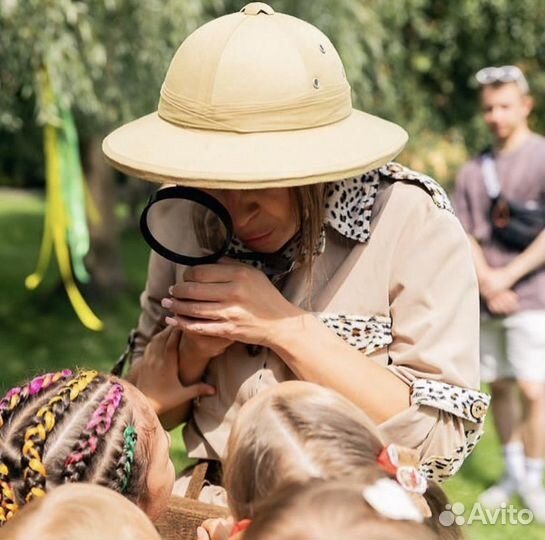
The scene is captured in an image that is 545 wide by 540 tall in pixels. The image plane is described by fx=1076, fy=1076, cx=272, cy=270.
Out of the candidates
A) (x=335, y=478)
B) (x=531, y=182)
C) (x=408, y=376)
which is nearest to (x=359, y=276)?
(x=408, y=376)

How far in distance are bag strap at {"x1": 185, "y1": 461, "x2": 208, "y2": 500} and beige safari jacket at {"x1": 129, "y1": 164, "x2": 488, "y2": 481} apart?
0.21ft

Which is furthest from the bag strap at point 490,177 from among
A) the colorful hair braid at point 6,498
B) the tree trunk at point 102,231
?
the tree trunk at point 102,231

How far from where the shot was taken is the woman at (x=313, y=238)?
1902 millimetres

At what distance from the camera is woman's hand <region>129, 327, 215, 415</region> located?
220 cm

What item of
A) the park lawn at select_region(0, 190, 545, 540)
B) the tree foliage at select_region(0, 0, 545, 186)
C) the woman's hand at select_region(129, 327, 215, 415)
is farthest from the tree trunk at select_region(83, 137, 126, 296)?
the woman's hand at select_region(129, 327, 215, 415)

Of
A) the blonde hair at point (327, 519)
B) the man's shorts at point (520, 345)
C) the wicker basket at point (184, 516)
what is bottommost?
the man's shorts at point (520, 345)

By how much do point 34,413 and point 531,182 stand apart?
325 centimetres

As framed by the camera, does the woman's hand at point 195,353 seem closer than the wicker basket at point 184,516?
No

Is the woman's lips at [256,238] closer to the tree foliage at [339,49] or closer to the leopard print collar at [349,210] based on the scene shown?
the leopard print collar at [349,210]

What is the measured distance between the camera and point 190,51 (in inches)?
77.5

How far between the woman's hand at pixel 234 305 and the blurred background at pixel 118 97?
251cm

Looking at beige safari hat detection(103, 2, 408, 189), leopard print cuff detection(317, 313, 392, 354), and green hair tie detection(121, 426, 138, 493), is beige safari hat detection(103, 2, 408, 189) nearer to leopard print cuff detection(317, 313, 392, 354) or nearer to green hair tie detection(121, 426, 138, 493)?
leopard print cuff detection(317, 313, 392, 354)

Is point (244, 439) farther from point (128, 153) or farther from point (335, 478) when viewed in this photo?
point (128, 153)

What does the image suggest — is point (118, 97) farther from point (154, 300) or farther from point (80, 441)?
point (80, 441)
